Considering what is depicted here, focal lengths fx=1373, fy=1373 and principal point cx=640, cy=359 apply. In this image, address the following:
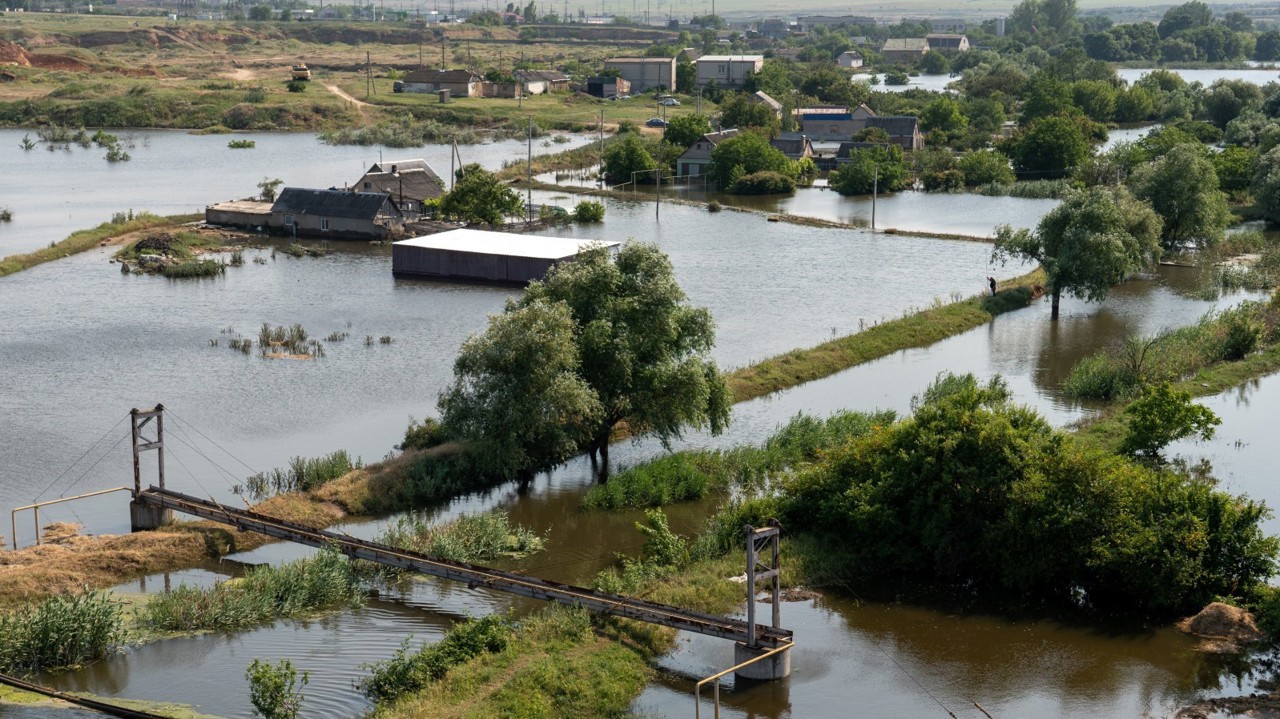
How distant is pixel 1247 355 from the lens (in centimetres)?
3041

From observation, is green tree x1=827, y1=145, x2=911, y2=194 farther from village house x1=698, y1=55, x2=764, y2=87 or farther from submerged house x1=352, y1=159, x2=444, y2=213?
village house x1=698, y1=55, x2=764, y2=87

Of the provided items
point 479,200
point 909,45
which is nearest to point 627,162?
point 479,200

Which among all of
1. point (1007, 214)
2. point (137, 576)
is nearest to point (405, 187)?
point (1007, 214)

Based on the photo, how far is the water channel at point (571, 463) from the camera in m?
16.5

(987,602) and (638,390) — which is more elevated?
(638,390)

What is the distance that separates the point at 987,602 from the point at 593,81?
259 feet

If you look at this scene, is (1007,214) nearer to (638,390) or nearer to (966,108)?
(966,108)

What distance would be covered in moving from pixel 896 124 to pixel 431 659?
2160 inches

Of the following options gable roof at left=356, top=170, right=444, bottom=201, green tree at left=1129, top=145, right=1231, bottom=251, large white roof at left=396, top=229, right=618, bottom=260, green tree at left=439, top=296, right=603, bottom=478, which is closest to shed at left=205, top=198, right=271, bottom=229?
gable roof at left=356, top=170, right=444, bottom=201

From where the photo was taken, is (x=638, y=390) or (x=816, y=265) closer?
(x=638, y=390)

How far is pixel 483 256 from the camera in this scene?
127ft

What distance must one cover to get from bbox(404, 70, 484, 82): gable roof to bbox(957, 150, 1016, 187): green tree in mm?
39887

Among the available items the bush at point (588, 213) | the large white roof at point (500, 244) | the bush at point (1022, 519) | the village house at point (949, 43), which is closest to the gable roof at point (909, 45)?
the village house at point (949, 43)

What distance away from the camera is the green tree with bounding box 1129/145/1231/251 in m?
40.3
